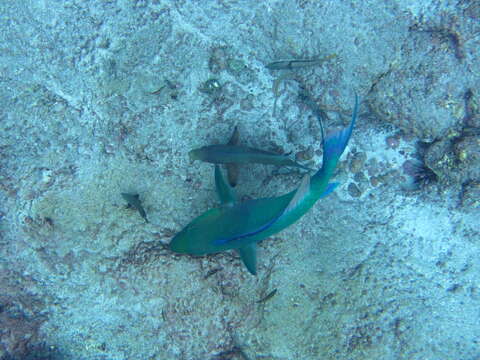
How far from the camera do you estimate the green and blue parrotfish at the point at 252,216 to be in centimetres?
249

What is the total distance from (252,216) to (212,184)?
0.75m

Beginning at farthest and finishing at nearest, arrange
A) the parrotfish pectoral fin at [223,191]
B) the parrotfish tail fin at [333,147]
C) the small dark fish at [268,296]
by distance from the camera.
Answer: the small dark fish at [268,296], the parrotfish pectoral fin at [223,191], the parrotfish tail fin at [333,147]

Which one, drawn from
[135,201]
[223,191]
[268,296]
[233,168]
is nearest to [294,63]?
[233,168]

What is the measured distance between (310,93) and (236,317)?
2.51 metres

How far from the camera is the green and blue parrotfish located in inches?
98.2

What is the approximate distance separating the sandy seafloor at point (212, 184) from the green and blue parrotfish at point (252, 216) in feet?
1.36

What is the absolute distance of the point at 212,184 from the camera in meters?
3.30

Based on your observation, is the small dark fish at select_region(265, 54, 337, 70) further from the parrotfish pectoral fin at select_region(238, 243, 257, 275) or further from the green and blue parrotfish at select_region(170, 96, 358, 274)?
the parrotfish pectoral fin at select_region(238, 243, 257, 275)

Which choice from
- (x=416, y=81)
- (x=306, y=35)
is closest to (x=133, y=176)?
(x=306, y=35)

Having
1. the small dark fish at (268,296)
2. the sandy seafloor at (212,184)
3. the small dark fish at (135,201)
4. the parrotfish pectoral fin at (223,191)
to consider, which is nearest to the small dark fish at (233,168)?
the sandy seafloor at (212,184)

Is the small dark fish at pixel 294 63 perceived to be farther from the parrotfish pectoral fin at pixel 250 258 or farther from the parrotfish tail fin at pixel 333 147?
the parrotfish pectoral fin at pixel 250 258

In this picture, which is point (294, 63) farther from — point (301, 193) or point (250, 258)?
point (250, 258)

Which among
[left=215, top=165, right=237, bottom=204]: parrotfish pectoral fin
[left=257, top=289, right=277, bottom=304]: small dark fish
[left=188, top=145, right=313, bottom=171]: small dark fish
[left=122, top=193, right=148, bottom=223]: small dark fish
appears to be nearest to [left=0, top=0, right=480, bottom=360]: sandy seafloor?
[left=257, top=289, right=277, bottom=304]: small dark fish

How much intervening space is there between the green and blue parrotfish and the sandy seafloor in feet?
1.36
